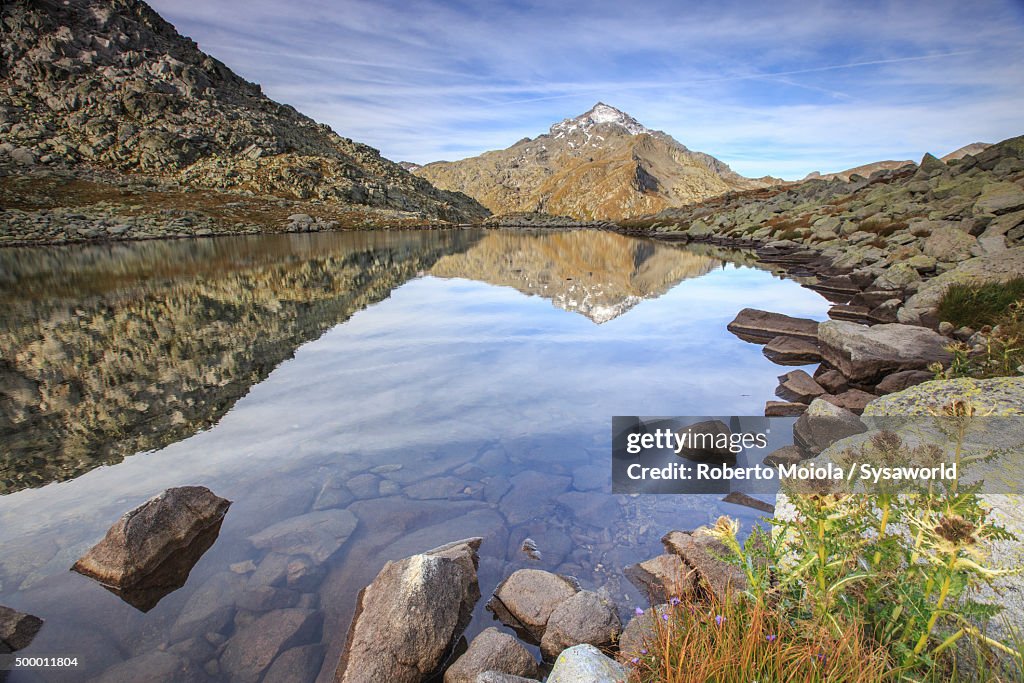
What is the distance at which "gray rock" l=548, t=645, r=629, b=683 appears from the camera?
11.3ft

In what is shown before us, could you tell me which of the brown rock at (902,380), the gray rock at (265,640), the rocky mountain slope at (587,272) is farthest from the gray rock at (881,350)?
the gray rock at (265,640)

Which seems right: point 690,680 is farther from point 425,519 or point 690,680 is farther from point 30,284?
point 30,284

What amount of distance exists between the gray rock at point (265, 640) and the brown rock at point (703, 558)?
408 centimetres

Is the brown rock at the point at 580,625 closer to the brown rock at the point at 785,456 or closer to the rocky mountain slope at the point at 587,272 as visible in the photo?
the brown rock at the point at 785,456

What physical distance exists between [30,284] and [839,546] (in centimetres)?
3689

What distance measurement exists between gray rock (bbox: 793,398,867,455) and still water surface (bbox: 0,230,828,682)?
6.41ft

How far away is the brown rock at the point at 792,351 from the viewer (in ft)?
46.6

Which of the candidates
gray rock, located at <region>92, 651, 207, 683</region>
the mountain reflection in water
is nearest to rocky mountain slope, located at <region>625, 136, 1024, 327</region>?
the mountain reflection in water

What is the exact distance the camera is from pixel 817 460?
17.6 feet

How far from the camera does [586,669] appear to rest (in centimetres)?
353

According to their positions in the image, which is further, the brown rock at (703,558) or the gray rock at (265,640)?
the brown rock at (703,558)

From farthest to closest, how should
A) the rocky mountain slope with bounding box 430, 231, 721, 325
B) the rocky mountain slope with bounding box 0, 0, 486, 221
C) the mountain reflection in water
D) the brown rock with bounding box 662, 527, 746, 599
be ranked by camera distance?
the rocky mountain slope with bounding box 0, 0, 486, 221 → the rocky mountain slope with bounding box 430, 231, 721, 325 → the mountain reflection in water → the brown rock with bounding box 662, 527, 746, 599

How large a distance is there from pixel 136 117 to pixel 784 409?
575ft

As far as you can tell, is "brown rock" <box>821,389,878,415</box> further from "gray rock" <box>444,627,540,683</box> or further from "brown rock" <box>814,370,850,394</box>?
"gray rock" <box>444,627,540,683</box>
